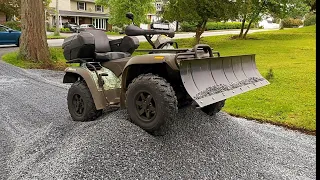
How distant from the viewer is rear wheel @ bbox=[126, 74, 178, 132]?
11.4ft

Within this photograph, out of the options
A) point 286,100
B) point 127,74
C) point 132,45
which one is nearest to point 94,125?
point 127,74

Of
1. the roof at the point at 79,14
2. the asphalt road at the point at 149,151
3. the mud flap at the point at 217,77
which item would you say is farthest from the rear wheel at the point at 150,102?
the roof at the point at 79,14

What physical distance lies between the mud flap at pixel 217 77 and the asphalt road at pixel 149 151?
47 centimetres

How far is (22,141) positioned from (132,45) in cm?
199

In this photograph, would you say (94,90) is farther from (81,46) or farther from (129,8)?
(129,8)

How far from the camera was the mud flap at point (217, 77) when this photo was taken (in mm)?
3405

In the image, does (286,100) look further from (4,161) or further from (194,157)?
(4,161)

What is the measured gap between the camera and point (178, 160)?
3574 millimetres

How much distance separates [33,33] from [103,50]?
8.30m

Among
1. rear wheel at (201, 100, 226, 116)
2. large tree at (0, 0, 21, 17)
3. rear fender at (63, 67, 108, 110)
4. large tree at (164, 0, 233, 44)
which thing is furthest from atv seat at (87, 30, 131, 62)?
large tree at (0, 0, 21, 17)

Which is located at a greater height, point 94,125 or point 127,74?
point 127,74

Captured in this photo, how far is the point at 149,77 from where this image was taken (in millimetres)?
3662

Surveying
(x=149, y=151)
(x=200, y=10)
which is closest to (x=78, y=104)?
(x=149, y=151)

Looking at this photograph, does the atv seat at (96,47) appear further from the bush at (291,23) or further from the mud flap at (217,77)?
the bush at (291,23)
